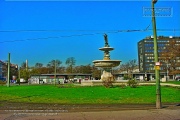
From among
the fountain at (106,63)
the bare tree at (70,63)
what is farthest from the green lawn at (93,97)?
the bare tree at (70,63)

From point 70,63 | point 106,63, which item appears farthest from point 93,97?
point 70,63

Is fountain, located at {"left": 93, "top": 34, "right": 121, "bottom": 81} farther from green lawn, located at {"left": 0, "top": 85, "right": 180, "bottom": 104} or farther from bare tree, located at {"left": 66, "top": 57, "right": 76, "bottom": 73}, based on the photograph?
bare tree, located at {"left": 66, "top": 57, "right": 76, "bottom": 73}

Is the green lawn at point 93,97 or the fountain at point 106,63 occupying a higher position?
the fountain at point 106,63

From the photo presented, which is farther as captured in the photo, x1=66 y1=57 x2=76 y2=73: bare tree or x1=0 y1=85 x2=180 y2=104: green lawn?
x1=66 y1=57 x2=76 y2=73: bare tree

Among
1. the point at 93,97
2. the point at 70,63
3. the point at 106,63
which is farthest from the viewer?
the point at 70,63

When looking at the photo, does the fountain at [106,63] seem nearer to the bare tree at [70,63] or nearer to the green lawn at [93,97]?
the green lawn at [93,97]

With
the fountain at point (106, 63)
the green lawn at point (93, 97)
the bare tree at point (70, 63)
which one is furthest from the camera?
the bare tree at point (70, 63)

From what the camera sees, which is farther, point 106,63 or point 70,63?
point 70,63

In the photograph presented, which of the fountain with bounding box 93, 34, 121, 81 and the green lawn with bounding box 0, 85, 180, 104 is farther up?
the fountain with bounding box 93, 34, 121, 81

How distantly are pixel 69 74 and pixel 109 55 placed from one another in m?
81.8

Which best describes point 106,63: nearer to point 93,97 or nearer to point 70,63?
point 93,97

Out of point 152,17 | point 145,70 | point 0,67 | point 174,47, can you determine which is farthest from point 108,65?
point 0,67

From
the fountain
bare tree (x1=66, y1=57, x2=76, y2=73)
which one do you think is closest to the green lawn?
the fountain

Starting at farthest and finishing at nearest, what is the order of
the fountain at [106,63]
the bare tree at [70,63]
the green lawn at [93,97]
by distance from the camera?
the bare tree at [70,63], the fountain at [106,63], the green lawn at [93,97]
